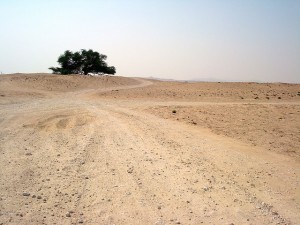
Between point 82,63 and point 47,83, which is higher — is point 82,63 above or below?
above

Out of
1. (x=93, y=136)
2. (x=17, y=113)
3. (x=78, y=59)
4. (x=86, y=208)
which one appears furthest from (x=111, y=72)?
(x=86, y=208)

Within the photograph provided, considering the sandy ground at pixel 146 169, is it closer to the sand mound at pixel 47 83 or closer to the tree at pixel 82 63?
the sand mound at pixel 47 83

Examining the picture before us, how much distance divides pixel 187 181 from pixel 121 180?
1.37 meters

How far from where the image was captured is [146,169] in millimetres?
7566

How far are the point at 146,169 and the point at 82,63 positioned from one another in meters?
55.9

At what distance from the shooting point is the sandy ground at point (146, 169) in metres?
5.59

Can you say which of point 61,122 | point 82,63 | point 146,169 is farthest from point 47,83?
point 82,63

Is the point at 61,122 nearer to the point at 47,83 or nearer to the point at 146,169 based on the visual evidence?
the point at 146,169

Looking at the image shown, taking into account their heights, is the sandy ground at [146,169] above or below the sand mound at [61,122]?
below

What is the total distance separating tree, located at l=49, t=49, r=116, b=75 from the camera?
59.3 meters

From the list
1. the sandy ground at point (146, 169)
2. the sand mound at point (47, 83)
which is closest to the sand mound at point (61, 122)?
the sandy ground at point (146, 169)

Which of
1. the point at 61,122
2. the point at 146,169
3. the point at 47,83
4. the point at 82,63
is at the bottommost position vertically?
the point at 146,169

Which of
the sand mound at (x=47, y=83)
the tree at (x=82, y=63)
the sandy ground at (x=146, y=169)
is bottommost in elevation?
the sandy ground at (x=146, y=169)

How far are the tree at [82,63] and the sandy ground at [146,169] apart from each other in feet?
153
